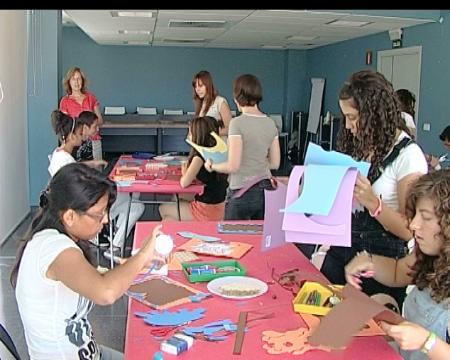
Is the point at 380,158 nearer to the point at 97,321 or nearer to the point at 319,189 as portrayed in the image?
the point at 319,189

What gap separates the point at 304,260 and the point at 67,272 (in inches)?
39.2

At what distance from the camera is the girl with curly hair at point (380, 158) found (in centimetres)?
190

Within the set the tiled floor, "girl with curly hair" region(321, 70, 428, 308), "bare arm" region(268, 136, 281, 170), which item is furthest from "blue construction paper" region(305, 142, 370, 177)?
"bare arm" region(268, 136, 281, 170)

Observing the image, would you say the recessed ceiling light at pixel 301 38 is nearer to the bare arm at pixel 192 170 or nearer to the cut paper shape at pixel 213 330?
the bare arm at pixel 192 170

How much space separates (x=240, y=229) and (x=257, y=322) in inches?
40.4

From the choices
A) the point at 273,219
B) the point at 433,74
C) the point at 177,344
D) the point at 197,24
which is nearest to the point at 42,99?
the point at 197,24

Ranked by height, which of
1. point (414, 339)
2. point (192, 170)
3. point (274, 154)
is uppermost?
point (274, 154)

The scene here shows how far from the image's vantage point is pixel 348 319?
4.45ft

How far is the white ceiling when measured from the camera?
6.22 m

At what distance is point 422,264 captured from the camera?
1.57 metres

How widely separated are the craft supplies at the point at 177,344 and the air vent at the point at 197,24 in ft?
19.8

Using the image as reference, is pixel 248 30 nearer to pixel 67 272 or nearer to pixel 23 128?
pixel 23 128

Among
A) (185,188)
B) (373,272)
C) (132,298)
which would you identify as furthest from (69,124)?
(373,272)

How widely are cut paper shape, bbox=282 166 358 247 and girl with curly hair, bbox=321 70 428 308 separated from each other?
315 mm
